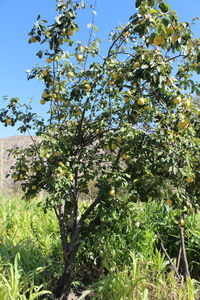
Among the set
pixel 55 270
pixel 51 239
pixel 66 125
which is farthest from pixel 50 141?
pixel 51 239

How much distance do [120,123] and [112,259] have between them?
1545 mm

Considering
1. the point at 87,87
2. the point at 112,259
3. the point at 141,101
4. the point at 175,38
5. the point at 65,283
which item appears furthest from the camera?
the point at 112,259

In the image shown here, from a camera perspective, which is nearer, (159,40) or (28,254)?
(159,40)

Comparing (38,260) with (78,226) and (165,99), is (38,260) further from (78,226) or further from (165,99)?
(165,99)

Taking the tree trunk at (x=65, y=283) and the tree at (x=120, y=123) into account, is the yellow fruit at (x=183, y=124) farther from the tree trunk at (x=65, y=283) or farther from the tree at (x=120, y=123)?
the tree trunk at (x=65, y=283)

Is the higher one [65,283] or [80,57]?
[80,57]

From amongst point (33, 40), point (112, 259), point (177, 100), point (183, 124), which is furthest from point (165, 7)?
point (112, 259)

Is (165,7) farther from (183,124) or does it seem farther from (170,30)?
(183,124)

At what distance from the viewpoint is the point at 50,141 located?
2461 millimetres

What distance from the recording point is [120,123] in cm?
284

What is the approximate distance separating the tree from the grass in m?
0.32

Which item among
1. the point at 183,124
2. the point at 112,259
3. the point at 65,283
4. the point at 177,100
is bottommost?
the point at 65,283

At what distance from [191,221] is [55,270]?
6.03 feet

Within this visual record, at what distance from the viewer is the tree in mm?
2209
